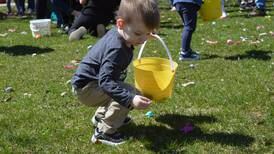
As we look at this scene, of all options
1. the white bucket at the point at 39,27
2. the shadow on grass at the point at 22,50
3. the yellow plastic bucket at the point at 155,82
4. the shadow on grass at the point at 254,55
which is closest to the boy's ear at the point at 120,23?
the yellow plastic bucket at the point at 155,82

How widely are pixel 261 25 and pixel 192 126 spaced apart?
6.10 m

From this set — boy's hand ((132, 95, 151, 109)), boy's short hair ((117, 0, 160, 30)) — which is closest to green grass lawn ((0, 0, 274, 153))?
boy's hand ((132, 95, 151, 109))

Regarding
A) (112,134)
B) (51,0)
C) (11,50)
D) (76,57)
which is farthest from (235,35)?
(112,134)

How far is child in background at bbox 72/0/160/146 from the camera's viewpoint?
361 cm

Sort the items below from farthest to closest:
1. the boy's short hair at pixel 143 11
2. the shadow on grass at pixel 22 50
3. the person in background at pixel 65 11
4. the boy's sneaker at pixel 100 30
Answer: the person in background at pixel 65 11
the boy's sneaker at pixel 100 30
the shadow on grass at pixel 22 50
the boy's short hair at pixel 143 11

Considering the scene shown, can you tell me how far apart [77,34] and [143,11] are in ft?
19.2

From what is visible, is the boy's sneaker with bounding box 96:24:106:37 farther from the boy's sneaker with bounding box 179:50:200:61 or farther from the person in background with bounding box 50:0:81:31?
the boy's sneaker with bounding box 179:50:200:61

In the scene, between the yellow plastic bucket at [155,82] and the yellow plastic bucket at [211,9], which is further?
the yellow plastic bucket at [211,9]

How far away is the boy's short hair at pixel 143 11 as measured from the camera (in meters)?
3.57

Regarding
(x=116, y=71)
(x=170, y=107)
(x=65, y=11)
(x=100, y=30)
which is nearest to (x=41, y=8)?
(x=65, y=11)

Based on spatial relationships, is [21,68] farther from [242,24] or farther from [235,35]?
[242,24]

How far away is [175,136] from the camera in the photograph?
4.16 m

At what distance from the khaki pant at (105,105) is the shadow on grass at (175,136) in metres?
0.22

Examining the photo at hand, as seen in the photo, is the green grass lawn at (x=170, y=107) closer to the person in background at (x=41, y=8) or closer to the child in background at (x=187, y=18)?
the child in background at (x=187, y=18)
